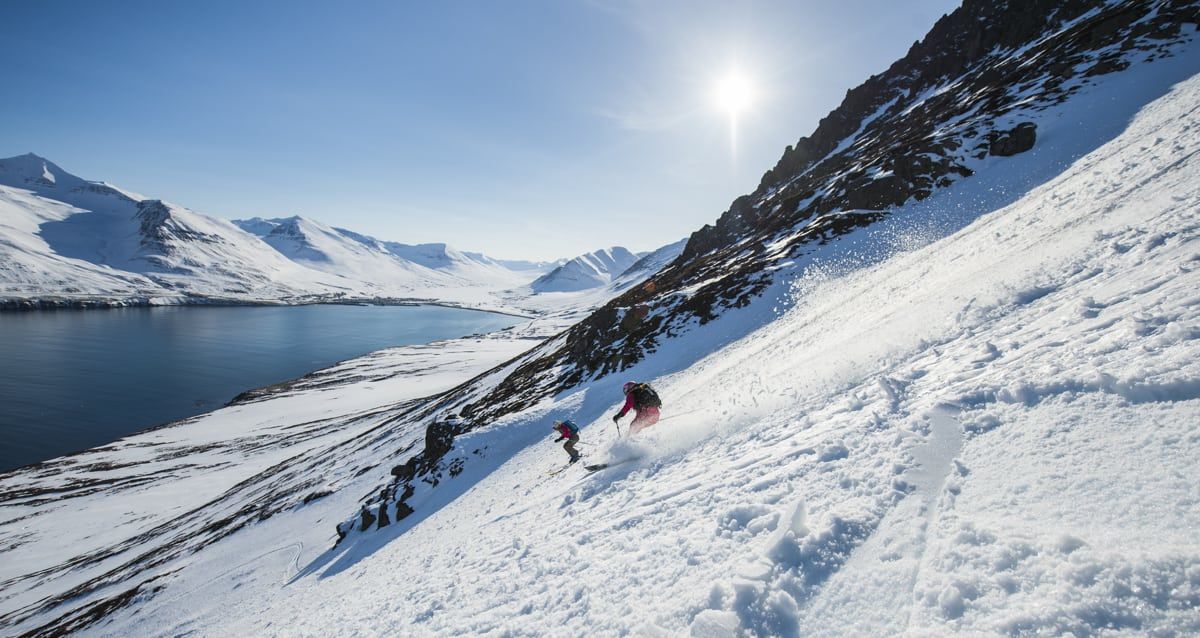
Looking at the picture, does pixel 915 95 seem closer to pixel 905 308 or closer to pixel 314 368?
pixel 905 308

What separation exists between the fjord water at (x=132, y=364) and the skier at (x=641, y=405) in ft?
280

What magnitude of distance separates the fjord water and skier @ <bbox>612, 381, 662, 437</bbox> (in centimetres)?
8529

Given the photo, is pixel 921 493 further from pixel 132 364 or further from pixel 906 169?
pixel 132 364

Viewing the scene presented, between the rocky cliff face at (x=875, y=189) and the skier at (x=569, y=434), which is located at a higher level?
the rocky cliff face at (x=875, y=189)

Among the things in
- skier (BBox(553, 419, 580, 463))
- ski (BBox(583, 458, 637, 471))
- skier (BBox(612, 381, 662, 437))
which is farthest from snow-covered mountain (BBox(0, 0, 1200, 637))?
skier (BBox(553, 419, 580, 463))

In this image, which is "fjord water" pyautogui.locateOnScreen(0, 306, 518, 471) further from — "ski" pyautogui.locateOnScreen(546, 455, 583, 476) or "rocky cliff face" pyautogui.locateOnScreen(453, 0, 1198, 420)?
"ski" pyautogui.locateOnScreen(546, 455, 583, 476)

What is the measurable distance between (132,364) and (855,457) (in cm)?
14046

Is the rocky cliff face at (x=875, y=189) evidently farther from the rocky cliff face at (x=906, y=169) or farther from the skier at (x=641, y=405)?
the skier at (x=641, y=405)

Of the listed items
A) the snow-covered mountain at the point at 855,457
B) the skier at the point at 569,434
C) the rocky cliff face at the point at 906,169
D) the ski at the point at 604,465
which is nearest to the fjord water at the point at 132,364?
the snow-covered mountain at the point at 855,457

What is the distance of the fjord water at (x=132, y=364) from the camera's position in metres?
64.8

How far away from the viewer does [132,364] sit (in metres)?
96.2

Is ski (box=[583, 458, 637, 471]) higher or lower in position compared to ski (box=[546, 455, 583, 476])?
higher

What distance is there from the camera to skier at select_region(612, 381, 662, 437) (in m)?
13.7

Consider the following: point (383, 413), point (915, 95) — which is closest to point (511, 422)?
point (383, 413)
